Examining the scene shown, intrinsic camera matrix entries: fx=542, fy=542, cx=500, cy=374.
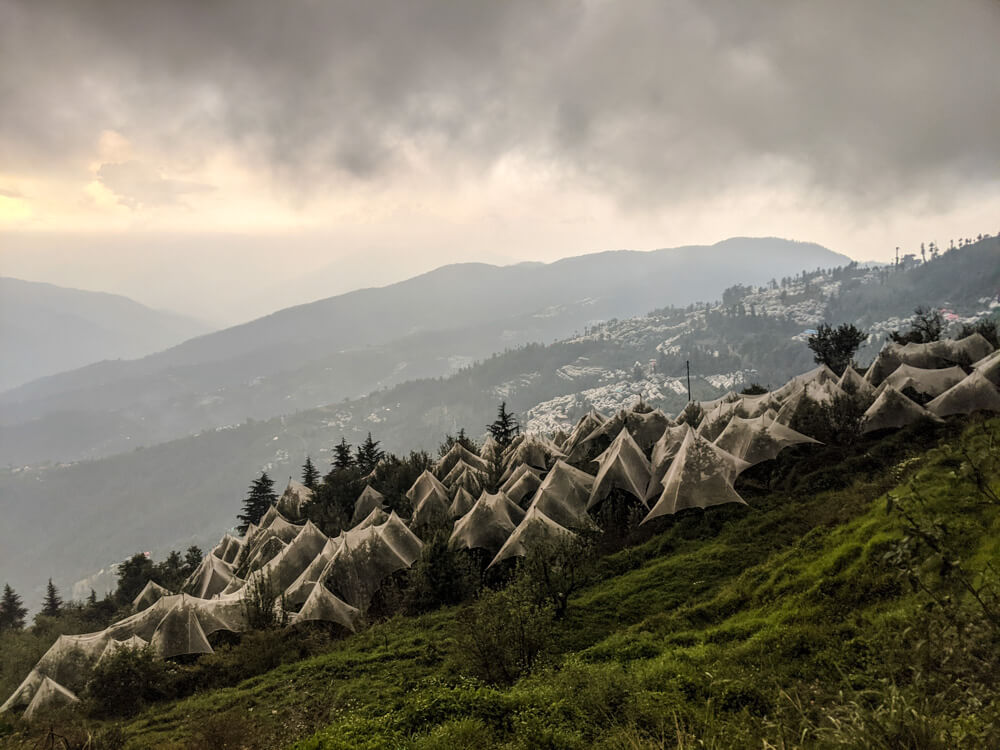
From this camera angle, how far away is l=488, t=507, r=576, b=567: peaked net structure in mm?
26922

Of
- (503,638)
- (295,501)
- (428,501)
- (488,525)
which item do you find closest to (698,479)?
(488,525)

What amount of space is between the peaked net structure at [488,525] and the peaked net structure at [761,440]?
42.5 feet

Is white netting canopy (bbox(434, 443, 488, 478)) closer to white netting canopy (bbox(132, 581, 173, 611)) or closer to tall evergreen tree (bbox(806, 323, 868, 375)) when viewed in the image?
white netting canopy (bbox(132, 581, 173, 611))

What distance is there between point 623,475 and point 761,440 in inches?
306

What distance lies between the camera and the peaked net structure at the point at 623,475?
3177cm

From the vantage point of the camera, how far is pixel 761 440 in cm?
2981

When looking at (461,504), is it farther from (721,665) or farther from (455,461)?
(721,665)

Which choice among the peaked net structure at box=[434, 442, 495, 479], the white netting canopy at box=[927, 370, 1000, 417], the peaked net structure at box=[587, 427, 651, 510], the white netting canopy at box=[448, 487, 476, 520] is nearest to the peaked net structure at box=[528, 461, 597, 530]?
the peaked net structure at box=[587, 427, 651, 510]

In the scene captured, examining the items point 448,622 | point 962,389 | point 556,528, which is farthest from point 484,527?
point 962,389

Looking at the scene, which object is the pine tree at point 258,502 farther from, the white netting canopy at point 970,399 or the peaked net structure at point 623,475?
the white netting canopy at point 970,399

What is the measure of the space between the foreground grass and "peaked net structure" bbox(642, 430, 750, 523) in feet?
6.65

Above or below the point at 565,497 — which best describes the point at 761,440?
above

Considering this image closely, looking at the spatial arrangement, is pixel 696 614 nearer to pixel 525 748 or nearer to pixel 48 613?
pixel 525 748

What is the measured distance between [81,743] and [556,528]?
19.4 meters
